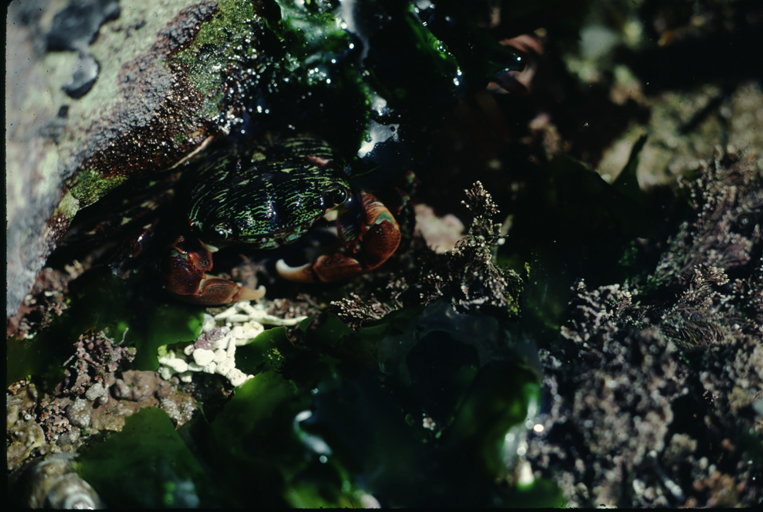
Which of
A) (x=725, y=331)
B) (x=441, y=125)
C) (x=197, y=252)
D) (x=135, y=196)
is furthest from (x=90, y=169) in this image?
(x=725, y=331)

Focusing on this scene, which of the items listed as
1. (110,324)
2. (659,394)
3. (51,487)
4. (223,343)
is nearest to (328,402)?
(223,343)

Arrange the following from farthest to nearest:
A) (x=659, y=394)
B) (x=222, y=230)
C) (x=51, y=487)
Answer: (x=222, y=230) → (x=659, y=394) → (x=51, y=487)

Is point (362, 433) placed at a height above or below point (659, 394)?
above

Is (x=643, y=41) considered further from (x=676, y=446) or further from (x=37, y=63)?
(x=37, y=63)

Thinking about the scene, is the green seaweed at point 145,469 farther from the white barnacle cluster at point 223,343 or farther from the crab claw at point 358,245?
the crab claw at point 358,245

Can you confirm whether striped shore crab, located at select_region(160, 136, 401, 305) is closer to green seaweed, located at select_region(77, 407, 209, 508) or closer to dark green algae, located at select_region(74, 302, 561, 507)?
dark green algae, located at select_region(74, 302, 561, 507)

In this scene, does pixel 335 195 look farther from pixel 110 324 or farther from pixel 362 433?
pixel 110 324
